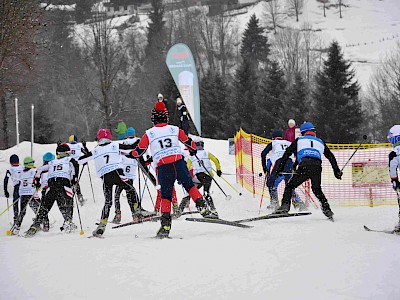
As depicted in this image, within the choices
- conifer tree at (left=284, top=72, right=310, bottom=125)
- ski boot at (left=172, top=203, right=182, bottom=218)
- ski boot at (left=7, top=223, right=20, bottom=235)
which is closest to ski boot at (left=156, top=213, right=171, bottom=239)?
ski boot at (left=172, top=203, right=182, bottom=218)

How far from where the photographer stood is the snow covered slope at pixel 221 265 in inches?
178

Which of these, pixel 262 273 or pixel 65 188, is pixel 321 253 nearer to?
pixel 262 273

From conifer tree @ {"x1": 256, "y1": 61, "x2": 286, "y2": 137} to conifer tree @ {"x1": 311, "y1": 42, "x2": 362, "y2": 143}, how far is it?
260 cm

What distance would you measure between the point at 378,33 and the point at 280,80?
125 ft

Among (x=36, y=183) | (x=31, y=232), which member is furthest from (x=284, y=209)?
(x=36, y=183)

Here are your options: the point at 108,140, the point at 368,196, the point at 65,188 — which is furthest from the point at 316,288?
the point at 368,196

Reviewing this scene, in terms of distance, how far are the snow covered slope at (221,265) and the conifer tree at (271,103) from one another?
27.7m

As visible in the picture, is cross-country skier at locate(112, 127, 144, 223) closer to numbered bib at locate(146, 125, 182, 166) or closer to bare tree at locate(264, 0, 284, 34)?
numbered bib at locate(146, 125, 182, 166)

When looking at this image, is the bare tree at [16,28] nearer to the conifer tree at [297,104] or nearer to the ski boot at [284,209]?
the ski boot at [284,209]

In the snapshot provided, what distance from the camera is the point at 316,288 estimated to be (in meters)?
4.49

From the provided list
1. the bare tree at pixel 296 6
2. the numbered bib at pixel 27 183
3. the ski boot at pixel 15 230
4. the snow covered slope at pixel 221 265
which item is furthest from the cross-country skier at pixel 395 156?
the bare tree at pixel 296 6

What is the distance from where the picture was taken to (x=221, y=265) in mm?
5367

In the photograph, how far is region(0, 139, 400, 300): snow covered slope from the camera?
4527mm

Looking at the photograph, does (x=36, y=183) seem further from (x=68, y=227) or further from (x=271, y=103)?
(x=271, y=103)
